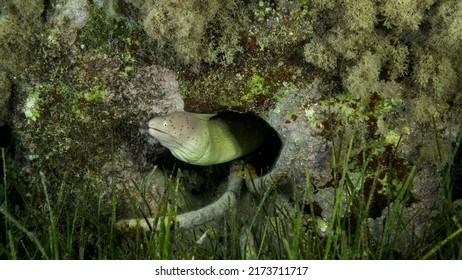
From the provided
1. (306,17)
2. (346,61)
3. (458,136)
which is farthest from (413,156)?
(306,17)

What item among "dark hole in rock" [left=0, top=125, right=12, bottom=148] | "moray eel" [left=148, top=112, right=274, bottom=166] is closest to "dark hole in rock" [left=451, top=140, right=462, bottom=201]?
"moray eel" [left=148, top=112, right=274, bottom=166]

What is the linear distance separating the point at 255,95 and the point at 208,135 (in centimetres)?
60

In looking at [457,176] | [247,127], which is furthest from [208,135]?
[457,176]

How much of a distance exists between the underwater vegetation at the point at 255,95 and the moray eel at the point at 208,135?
128 mm

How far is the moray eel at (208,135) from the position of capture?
3.16 metres

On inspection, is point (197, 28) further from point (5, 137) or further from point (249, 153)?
point (5, 137)

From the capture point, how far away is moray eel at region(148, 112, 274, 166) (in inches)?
124

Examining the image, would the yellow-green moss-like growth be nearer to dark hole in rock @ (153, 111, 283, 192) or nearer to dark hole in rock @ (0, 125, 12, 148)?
dark hole in rock @ (153, 111, 283, 192)

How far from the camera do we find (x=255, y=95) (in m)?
3.03

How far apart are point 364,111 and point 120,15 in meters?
1.57

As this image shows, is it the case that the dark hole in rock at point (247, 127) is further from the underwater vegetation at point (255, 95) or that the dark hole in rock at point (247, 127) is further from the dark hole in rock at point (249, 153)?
the underwater vegetation at point (255, 95)

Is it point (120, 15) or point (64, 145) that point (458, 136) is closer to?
point (120, 15)

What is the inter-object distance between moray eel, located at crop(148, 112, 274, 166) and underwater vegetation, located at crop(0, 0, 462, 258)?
0.13 m

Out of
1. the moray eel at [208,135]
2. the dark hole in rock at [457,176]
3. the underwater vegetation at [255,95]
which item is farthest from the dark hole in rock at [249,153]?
the dark hole in rock at [457,176]
